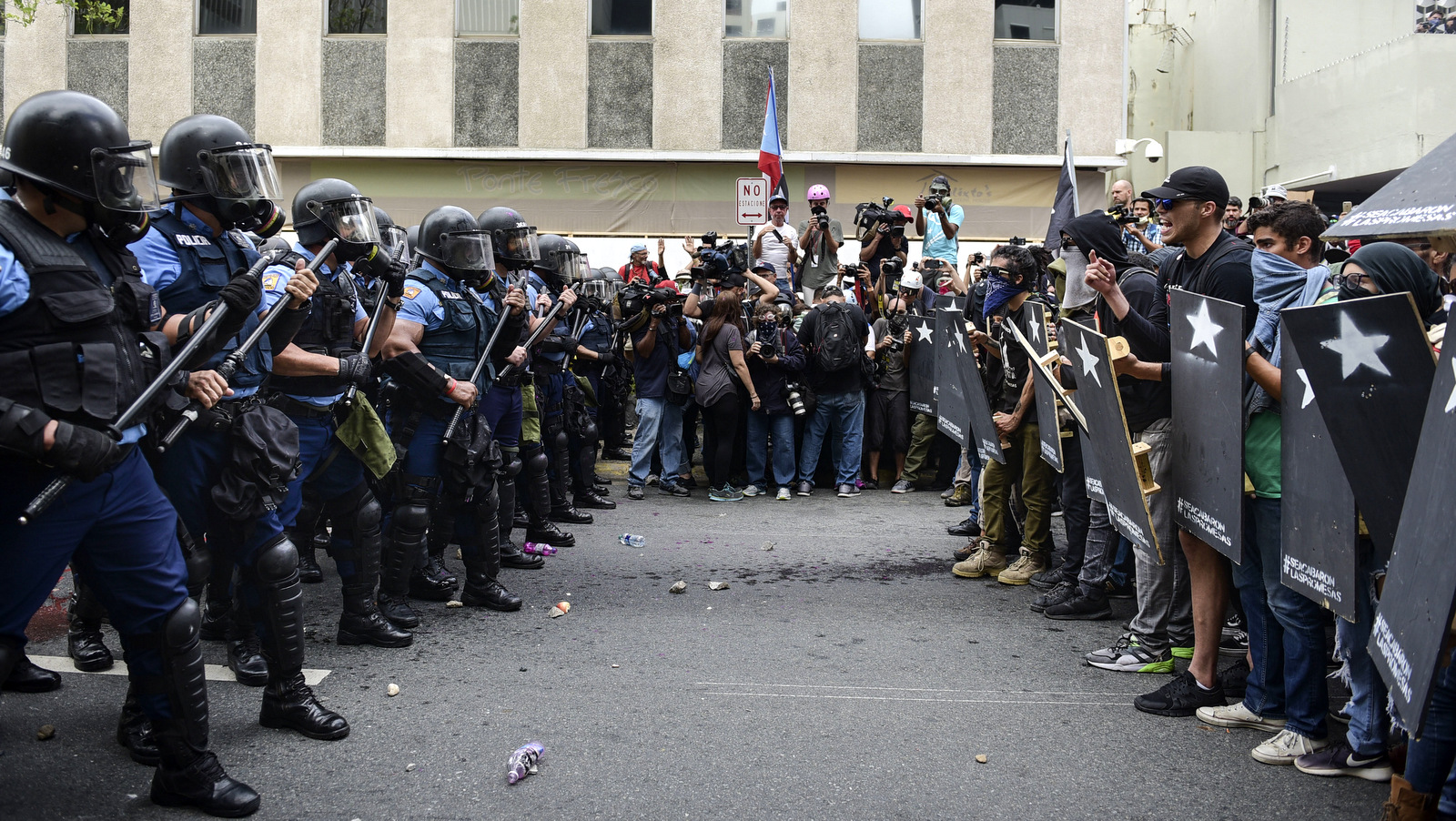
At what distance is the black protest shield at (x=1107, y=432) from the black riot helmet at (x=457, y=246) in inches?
115

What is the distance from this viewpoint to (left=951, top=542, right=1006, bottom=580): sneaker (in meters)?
7.00

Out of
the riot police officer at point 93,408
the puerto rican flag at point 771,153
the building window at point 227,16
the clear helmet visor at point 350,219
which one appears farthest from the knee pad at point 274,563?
the building window at point 227,16

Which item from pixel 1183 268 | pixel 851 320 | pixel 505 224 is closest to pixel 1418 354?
pixel 1183 268

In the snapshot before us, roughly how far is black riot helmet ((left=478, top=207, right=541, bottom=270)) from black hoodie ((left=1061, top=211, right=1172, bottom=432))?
10.5ft

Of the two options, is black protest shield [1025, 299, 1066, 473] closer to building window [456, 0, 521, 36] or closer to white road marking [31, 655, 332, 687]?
white road marking [31, 655, 332, 687]

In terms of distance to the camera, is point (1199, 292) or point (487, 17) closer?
point (1199, 292)

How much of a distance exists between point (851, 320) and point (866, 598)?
4.25m

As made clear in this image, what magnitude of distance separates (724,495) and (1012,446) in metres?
3.77

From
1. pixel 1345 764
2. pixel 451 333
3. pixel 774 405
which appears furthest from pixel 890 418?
pixel 1345 764

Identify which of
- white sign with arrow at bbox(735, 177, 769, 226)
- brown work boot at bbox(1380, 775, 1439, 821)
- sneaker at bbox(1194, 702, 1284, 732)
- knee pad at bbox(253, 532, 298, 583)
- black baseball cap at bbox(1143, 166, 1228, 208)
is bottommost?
sneaker at bbox(1194, 702, 1284, 732)

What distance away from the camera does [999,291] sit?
691 cm

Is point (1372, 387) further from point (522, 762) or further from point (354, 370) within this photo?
point (354, 370)

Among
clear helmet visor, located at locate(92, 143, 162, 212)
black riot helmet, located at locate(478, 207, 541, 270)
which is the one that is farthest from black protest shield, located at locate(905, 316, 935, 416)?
clear helmet visor, located at locate(92, 143, 162, 212)

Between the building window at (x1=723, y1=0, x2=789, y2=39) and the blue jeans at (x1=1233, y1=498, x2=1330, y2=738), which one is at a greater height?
the building window at (x1=723, y1=0, x2=789, y2=39)
